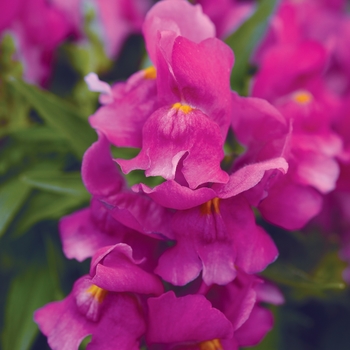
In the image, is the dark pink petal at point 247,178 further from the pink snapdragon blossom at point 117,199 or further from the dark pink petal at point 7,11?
the dark pink petal at point 7,11

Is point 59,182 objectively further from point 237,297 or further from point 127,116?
point 237,297

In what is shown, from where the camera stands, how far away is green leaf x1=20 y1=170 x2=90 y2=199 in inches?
25.5

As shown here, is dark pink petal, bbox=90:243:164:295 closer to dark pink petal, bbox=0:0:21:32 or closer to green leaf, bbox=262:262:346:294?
green leaf, bbox=262:262:346:294

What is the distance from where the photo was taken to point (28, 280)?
0.79 meters

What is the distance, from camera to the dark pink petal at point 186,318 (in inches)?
18.7

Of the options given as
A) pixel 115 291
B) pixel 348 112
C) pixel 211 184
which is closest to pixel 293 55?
pixel 348 112

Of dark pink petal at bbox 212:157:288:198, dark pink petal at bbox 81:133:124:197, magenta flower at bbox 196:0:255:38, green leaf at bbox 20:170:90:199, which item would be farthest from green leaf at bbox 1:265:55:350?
magenta flower at bbox 196:0:255:38

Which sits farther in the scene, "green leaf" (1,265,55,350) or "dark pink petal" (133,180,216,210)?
"green leaf" (1,265,55,350)

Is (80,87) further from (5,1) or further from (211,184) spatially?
(211,184)

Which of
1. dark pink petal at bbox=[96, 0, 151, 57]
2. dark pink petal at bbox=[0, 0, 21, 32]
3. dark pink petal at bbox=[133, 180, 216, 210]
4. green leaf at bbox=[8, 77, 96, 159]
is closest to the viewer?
dark pink petal at bbox=[133, 180, 216, 210]

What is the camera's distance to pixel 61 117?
69cm

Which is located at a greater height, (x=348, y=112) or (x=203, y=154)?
(x=203, y=154)

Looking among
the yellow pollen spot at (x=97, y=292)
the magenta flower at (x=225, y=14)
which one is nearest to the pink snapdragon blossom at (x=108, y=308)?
the yellow pollen spot at (x=97, y=292)

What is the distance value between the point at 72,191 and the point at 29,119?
0.85ft
